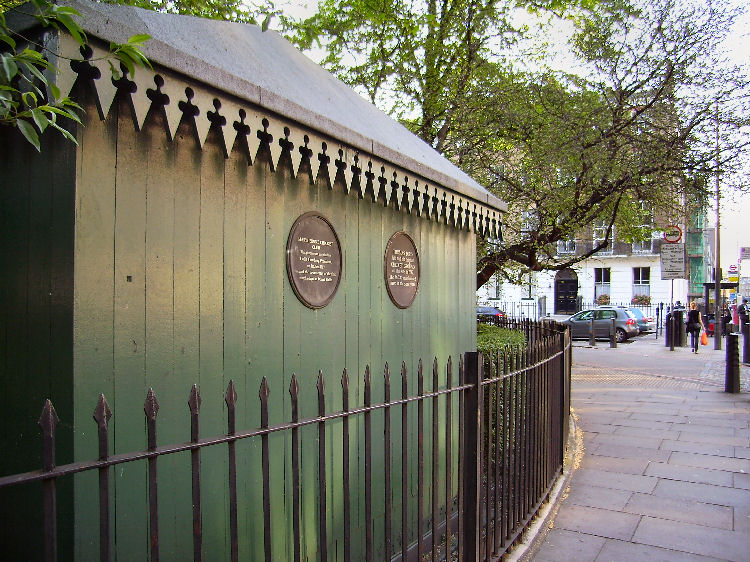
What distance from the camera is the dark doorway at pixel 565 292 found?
43094 millimetres

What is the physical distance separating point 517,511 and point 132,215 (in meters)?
3.70

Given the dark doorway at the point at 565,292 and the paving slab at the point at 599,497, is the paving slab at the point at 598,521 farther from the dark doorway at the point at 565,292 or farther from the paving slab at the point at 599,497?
the dark doorway at the point at 565,292

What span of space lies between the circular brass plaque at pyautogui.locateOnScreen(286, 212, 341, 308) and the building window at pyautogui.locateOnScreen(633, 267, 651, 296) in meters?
43.4

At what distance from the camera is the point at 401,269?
4762 millimetres

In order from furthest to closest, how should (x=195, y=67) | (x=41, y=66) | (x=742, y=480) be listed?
(x=742, y=480), (x=195, y=67), (x=41, y=66)

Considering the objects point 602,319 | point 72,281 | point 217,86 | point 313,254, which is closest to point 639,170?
point 313,254

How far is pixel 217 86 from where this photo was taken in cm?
270

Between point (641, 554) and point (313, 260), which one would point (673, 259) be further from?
point (313, 260)

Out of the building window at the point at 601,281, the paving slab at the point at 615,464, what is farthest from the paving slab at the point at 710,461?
the building window at the point at 601,281

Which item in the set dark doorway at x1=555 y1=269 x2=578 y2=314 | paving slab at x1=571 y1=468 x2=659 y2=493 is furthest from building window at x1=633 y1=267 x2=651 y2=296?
paving slab at x1=571 y1=468 x2=659 y2=493

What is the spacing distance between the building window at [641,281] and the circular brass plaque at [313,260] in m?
43.4

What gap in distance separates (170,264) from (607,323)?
84.3 feet

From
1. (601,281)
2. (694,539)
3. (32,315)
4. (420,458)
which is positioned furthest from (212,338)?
(601,281)

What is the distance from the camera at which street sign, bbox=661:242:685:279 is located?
18.7m
